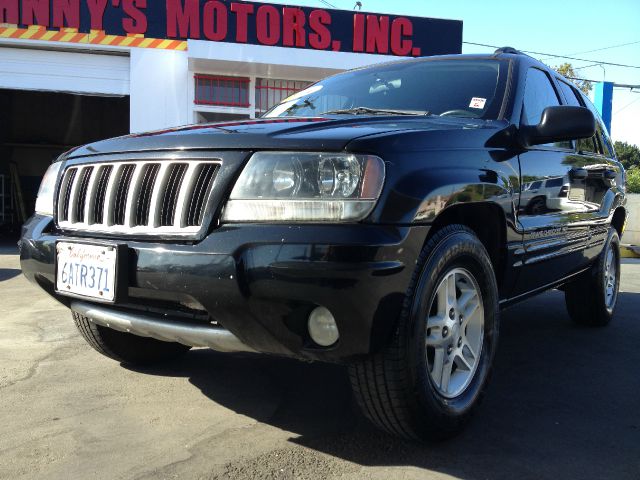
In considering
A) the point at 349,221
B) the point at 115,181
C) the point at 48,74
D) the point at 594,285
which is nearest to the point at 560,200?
the point at 594,285

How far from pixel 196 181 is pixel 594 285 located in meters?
3.40

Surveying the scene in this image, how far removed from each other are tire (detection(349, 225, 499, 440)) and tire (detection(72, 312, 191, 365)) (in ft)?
5.19

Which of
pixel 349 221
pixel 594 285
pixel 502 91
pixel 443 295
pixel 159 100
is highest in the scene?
pixel 159 100

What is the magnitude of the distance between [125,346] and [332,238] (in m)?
1.86

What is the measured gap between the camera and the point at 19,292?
235 inches

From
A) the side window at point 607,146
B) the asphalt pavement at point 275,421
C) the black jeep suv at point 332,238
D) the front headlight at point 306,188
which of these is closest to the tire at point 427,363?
the black jeep suv at point 332,238

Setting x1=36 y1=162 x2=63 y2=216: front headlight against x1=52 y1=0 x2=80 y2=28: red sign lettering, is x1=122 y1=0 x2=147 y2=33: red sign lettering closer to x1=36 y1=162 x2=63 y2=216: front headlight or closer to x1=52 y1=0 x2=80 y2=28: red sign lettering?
x1=52 y1=0 x2=80 y2=28: red sign lettering

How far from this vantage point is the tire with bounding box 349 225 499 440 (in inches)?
80.3

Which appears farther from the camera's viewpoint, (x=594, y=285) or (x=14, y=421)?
(x=594, y=285)

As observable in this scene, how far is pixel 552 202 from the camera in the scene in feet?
10.6

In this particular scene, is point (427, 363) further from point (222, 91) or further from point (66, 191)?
point (222, 91)

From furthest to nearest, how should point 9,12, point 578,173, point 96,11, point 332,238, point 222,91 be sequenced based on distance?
point 222,91
point 96,11
point 9,12
point 578,173
point 332,238

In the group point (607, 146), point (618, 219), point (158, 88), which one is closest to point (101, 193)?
point (607, 146)

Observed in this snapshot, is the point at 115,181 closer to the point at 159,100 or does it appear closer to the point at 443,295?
the point at 443,295
